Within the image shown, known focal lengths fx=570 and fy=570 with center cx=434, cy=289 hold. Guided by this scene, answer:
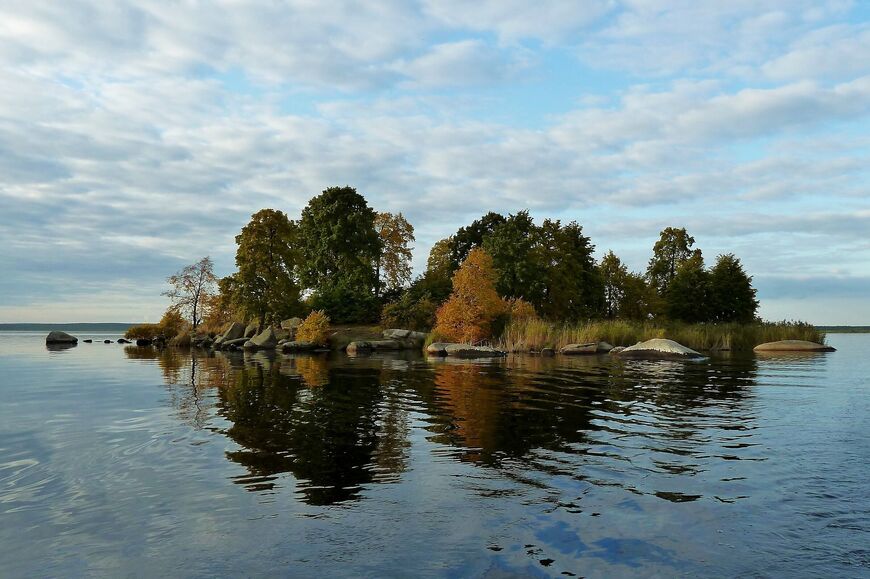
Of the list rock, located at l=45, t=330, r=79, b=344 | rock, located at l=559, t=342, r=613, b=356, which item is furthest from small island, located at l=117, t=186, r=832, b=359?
rock, located at l=45, t=330, r=79, b=344

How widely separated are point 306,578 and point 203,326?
5978cm

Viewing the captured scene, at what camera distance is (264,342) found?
45.7 metres

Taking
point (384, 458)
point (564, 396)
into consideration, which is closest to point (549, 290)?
point (564, 396)

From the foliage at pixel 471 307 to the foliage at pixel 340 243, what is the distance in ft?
65.2

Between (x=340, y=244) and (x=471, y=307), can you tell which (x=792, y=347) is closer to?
(x=471, y=307)

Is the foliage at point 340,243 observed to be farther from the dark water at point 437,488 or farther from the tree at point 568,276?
the dark water at point 437,488

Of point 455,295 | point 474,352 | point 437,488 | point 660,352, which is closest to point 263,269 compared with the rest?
point 455,295

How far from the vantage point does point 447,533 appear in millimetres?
4988

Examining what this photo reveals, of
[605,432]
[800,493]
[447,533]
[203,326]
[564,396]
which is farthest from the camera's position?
[203,326]

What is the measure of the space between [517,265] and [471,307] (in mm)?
12263

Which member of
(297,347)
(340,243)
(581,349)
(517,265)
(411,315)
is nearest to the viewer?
(581,349)

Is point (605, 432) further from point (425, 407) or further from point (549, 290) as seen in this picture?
point (549, 290)

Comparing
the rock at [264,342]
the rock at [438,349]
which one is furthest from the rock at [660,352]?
the rock at [264,342]

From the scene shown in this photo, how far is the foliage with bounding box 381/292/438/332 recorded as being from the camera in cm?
5156
